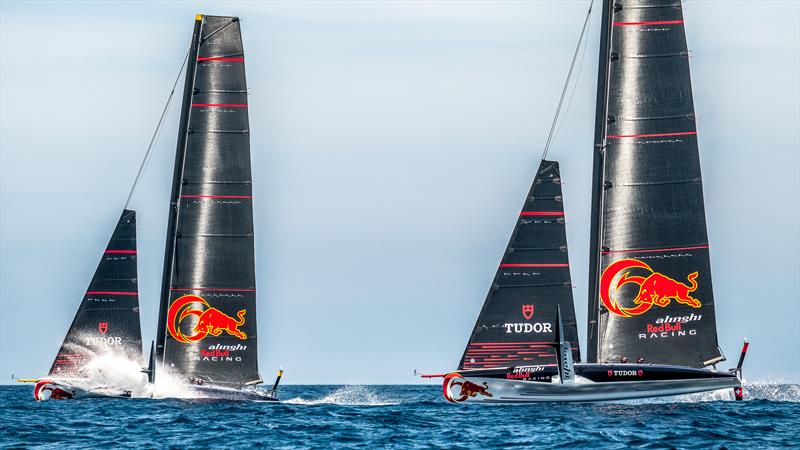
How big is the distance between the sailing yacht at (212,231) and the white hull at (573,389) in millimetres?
7671

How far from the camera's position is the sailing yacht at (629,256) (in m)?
41.2

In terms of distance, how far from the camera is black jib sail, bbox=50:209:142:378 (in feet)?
172


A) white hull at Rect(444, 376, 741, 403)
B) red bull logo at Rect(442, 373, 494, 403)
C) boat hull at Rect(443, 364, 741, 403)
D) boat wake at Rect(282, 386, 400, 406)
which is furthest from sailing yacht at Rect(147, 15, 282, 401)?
boat hull at Rect(443, 364, 741, 403)

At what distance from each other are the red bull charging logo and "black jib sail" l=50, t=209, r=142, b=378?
Answer: 1903 cm

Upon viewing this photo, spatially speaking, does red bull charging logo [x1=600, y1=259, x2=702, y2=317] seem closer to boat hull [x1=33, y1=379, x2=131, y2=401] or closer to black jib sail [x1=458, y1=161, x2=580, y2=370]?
black jib sail [x1=458, y1=161, x2=580, y2=370]

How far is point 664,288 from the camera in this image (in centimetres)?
4150

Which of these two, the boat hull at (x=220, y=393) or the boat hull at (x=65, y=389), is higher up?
the boat hull at (x=65, y=389)

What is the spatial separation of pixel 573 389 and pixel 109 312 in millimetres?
19583

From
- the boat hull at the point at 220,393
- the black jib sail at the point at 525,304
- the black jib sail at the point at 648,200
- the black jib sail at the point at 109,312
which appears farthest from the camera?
the black jib sail at the point at 109,312

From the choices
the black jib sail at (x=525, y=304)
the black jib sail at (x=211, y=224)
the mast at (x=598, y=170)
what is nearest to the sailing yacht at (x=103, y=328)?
the black jib sail at (x=211, y=224)

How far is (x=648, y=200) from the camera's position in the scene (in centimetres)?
4122

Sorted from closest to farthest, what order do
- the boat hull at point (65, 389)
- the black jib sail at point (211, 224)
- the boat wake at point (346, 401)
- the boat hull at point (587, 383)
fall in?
the boat hull at point (587, 383)
the black jib sail at point (211, 224)
the boat wake at point (346, 401)
the boat hull at point (65, 389)

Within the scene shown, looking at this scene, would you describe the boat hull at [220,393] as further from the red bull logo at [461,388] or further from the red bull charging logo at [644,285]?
the red bull charging logo at [644,285]

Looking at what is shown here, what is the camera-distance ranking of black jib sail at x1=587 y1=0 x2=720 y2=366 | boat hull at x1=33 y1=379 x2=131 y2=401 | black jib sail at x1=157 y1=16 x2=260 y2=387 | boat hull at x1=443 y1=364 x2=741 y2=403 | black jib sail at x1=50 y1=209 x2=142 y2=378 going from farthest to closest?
black jib sail at x1=50 y1=209 x2=142 y2=378
boat hull at x1=33 y1=379 x2=131 y2=401
black jib sail at x1=157 y1=16 x2=260 y2=387
black jib sail at x1=587 y1=0 x2=720 y2=366
boat hull at x1=443 y1=364 x2=741 y2=403
